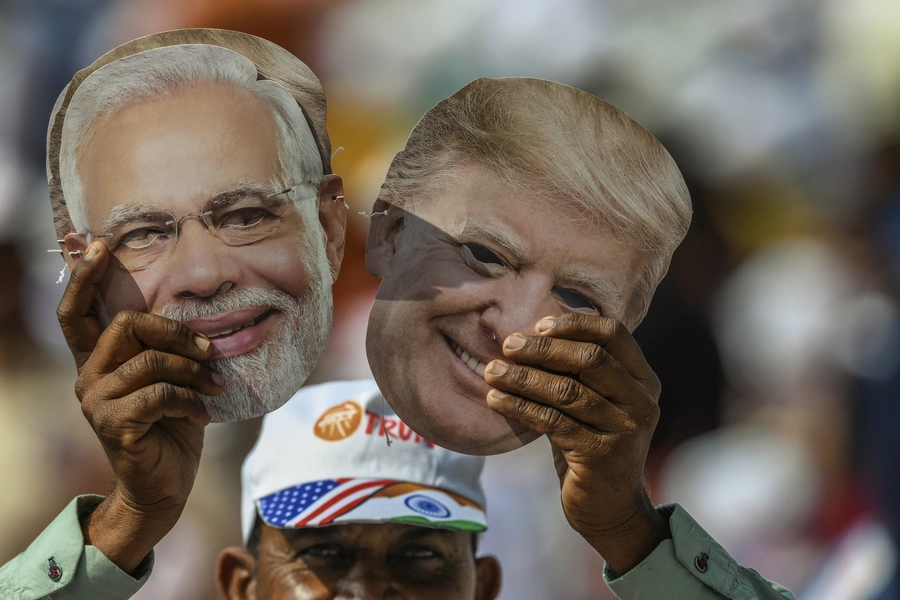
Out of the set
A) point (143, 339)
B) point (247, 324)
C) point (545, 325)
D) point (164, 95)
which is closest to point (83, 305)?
point (143, 339)

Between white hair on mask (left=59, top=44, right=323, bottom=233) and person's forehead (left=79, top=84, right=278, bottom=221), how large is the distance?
16 mm

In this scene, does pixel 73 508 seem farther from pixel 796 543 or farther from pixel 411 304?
pixel 796 543

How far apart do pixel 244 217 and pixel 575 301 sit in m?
0.61

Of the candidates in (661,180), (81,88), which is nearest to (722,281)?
(661,180)

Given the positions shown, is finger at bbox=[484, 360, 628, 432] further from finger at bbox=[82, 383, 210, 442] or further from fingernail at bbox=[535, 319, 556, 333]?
finger at bbox=[82, 383, 210, 442]

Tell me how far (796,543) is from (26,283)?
3129 millimetres

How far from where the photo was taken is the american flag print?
2227 mm

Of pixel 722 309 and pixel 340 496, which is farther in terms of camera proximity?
pixel 722 309

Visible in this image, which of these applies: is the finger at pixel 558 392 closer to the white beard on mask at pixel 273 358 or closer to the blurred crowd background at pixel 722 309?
the white beard on mask at pixel 273 358

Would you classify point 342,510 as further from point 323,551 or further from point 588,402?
point 588,402

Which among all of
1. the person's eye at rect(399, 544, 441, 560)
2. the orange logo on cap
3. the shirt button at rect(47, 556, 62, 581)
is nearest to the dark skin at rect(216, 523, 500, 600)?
the person's eye at rect(399, 544, 441, 560)

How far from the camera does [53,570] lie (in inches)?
68.7

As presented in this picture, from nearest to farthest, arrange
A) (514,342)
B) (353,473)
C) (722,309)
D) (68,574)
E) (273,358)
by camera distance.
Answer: (514,342) → (273,358) → (68,574) → (353,473) → (722,309)

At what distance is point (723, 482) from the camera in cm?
344
